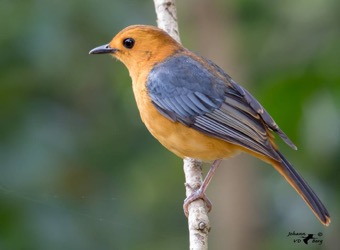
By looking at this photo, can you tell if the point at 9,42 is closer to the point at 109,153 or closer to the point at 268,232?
the point at 109,153

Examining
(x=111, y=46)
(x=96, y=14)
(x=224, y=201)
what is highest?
(x=96, y=14)

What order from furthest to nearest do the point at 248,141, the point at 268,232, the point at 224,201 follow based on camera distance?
the point at 224,201, the point at 268,232, the point at 248,141

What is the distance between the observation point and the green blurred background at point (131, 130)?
21.0ft

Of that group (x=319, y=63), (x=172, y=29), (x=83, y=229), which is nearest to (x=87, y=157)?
(x=83, y=229)

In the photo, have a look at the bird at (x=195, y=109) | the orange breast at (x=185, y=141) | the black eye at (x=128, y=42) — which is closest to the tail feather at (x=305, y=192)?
the bird at (x=195, y=109)

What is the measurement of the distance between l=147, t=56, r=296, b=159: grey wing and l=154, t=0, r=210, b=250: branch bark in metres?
0.33

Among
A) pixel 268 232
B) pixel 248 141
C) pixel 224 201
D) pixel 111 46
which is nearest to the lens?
pixel 248 141

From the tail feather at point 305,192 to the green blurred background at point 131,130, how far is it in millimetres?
610

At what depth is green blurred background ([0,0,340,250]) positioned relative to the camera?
641 cm

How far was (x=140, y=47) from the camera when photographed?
6.48m

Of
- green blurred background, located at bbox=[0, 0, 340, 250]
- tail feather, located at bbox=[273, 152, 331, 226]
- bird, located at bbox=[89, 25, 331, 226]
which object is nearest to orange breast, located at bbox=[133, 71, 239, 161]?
bird, located at bbox=[89, 25, 331, 226]

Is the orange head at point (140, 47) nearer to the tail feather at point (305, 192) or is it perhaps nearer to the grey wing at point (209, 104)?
the grey wing at point (209, 104)

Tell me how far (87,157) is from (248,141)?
7.09ft

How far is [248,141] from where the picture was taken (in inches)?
223
